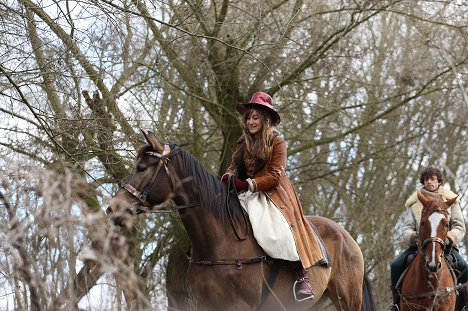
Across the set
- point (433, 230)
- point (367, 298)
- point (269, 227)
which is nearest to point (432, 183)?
point (433, 230)

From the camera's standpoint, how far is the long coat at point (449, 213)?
10352mm

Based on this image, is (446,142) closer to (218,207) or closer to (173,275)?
(173,275)

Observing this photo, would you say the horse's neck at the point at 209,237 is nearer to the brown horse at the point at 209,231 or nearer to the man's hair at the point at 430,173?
the brown horse at the point at 209,231

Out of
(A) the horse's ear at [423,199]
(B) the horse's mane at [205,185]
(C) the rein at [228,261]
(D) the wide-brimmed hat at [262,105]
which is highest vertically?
(D) the wide-brimmed hat at [262,105]

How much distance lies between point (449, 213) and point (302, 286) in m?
2.71

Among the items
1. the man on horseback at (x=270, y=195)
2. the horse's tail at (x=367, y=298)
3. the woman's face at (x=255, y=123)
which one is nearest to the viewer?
the man on horseback at (x=270, y=195)

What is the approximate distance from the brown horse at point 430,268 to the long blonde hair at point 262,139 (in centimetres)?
236

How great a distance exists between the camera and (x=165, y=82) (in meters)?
14.8

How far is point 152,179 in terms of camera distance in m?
7.55

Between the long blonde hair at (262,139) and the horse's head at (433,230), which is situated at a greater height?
the long blonde hair at (262,139)

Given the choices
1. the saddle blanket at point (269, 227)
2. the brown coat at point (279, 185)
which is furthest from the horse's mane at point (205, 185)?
the brown coat at point (279, 185)

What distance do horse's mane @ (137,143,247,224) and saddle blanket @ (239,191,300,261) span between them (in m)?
0.22

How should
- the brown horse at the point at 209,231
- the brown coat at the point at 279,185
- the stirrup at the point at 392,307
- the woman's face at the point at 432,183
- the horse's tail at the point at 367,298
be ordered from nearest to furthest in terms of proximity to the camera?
the brown horse at the point at 209,231
the brown coat at the point at 279,185
the horse's tail at the point at 367,298
the stirrup at the point at 392,307
the woman's face at the point at 432,183

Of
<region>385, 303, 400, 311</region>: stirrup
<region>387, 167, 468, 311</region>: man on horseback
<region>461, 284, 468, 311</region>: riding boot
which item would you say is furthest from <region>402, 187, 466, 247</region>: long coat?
<region>385, 303, 400, 311</region>: stirrup
